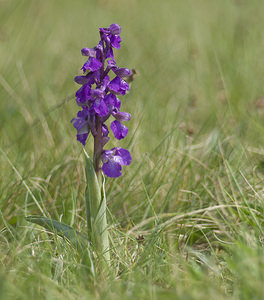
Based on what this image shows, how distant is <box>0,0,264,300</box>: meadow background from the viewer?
1966 mm

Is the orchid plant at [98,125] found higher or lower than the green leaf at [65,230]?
higher

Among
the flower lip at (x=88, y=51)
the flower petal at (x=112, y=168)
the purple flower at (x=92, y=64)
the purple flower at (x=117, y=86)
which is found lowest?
the flower petal at (x=112, y=168)

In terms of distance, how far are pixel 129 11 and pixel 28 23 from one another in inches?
67.7

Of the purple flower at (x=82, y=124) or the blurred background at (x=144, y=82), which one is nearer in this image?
the purple flower at (x=82, y=124)

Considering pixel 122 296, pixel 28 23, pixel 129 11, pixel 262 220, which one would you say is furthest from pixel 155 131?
pixel 129 11

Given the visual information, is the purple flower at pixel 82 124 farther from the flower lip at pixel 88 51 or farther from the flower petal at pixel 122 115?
the flower lip at pixel 88 51

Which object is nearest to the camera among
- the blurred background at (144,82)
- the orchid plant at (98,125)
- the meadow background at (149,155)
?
the meadow background at (149,155)

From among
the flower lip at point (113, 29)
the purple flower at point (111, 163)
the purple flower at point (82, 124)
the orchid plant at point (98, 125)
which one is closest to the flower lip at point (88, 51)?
the orchid plant at point (98, 125)

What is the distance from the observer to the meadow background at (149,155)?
1.97 m

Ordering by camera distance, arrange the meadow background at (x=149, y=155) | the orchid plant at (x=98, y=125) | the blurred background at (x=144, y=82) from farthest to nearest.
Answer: the blurred background at (x=144, y=82), the orchid plant at (x=98, y=125), the meadow background at (x=149, y=155)

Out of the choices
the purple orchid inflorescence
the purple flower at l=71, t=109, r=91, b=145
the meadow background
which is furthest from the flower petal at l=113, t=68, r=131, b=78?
the meadow background

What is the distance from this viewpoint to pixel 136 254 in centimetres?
219

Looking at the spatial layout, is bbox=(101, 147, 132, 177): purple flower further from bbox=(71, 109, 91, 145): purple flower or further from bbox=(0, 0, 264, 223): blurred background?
bbox=(0, 0, 264, 223): blurred background

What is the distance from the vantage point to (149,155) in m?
3.14
